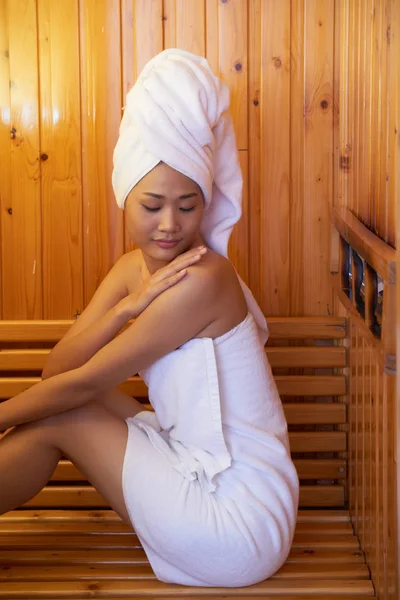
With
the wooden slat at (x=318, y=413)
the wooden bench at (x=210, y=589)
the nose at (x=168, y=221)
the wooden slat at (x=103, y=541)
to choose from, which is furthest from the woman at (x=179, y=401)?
the wooden slat at (x=318, y=413)

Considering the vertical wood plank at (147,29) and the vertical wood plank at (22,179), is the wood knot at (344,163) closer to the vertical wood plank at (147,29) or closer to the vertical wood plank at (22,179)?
the vertical wood plank at (147,29)

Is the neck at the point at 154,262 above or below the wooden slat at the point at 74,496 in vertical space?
above

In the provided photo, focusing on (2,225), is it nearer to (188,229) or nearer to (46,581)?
(188,229)

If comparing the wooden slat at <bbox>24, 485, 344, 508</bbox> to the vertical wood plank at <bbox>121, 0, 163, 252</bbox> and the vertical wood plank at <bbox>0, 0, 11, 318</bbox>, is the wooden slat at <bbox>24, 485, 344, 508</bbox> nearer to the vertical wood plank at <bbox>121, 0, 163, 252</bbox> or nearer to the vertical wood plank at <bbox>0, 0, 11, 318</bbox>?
the vertical wood plank at <bbox>0, 0, 11, 318</bbox>

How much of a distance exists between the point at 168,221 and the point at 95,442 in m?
0.50

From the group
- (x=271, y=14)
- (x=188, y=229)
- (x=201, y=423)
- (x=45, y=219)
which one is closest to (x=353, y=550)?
(x=201, y=423)

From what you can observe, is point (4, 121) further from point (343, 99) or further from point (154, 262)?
point (343, 99)

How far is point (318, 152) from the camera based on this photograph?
8.84 ft

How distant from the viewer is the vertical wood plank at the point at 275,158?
2.66 meters

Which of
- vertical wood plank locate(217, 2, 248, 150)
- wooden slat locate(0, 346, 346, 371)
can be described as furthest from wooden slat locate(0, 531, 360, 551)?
vertical wood plank locate(217, 2, 248, 150)

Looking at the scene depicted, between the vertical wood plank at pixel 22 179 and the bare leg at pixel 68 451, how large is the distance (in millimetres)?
831

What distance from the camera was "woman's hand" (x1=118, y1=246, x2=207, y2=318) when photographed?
76.4 inches

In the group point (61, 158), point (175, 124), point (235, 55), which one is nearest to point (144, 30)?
point (235, 55)

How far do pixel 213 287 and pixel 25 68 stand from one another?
1.15 metres
